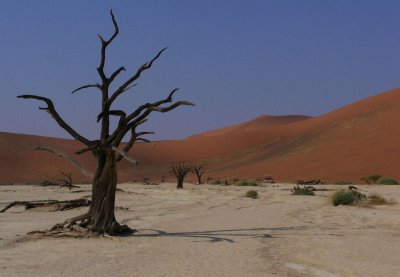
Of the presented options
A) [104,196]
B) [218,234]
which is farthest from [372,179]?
[104,196]

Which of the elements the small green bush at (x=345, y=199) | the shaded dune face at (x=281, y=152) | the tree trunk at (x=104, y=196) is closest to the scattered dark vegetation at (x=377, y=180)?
the shaded dune face at (x=281, y=152)

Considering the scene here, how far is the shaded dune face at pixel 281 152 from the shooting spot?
1950 inches

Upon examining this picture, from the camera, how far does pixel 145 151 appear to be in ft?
279

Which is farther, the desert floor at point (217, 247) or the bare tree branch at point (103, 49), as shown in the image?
the bare tree branch at point (103, 49)

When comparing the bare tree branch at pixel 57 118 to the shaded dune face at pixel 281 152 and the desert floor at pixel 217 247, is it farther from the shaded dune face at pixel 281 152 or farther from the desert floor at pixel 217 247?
the shaded dune face at pixel 281 152

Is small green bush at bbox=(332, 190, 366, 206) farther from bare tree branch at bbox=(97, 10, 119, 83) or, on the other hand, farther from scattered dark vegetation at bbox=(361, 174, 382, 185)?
scattered dark vegetation at bbox=(361, 174, 382, 185)

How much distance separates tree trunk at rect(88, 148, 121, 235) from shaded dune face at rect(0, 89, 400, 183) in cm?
3536

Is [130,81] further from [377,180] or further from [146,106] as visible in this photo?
[377,180]

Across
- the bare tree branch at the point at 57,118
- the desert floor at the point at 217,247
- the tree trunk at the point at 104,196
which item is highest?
the bare tree branch at the point at 57,118

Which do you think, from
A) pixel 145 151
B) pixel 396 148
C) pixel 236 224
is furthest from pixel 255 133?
pixel 236 224

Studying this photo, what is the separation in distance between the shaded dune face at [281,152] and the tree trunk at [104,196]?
3536cm

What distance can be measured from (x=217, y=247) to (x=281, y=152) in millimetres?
60074

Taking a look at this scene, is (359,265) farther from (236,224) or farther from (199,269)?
(236,224)

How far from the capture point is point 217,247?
30.9 ft
